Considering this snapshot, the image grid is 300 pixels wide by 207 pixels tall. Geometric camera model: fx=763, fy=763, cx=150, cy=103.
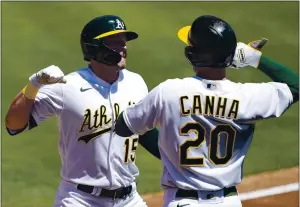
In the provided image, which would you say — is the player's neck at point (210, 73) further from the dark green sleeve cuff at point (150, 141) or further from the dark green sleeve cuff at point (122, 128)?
the dark green sleeve cuff at point (150, 141)

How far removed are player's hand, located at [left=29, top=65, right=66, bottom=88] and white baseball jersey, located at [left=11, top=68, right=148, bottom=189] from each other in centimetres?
25

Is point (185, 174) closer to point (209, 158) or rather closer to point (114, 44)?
point (209, 158)

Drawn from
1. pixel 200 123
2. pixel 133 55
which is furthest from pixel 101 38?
pixel 133 55

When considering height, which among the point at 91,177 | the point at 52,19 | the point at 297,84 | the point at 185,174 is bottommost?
the point at 52,19

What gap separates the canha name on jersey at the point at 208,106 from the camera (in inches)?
197

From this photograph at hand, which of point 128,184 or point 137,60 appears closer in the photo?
point 128,184

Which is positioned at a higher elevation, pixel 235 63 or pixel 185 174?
pixel 235 63

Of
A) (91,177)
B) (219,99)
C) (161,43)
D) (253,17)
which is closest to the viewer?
(219,99)

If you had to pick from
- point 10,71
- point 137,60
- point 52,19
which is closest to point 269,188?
point 137,60

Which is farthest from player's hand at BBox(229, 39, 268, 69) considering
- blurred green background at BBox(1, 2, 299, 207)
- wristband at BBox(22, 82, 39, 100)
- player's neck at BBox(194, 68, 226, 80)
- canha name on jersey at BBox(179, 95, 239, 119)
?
blurred green background at BBox(1, 2, 299, 207)

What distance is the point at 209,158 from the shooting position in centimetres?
509

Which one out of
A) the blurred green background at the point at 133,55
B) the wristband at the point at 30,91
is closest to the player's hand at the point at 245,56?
the wristband at the point at 30,91

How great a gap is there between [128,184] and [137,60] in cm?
711

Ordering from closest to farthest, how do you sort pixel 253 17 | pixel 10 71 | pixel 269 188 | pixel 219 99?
pixel 219 99 → pixel 269 188 → pixel 10 71 → pixel 253 17
